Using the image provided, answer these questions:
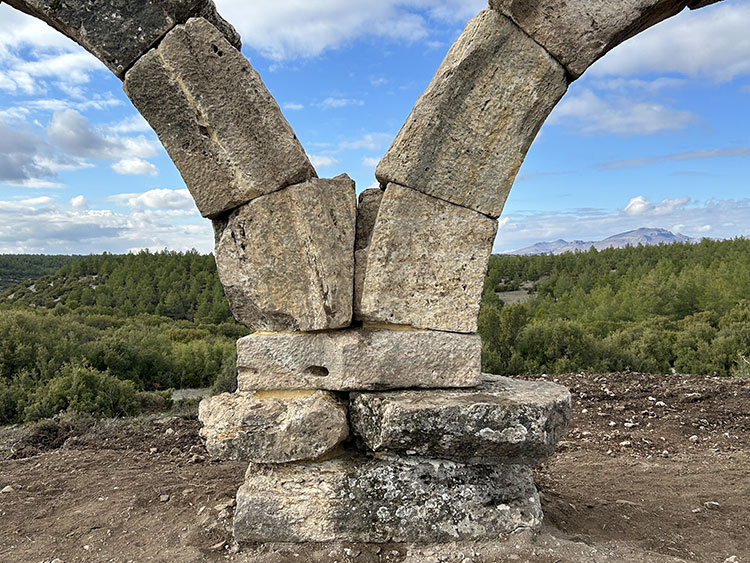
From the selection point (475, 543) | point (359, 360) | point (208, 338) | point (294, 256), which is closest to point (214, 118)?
point (294, 256)

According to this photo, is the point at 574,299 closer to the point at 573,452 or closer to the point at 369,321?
the point at 573,452

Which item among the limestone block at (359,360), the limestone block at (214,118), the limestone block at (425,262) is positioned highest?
the limestone block at (214,118)

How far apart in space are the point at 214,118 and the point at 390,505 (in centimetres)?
245

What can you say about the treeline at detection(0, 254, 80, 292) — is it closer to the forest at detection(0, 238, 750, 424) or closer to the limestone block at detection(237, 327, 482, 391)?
the forest at detection(0, 238, 750, 424)

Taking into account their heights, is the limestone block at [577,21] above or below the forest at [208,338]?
above

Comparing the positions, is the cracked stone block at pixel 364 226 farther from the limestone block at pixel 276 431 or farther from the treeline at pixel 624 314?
the treeline at pixel 624 314

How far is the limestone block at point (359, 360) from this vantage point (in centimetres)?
338

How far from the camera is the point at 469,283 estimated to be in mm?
3447

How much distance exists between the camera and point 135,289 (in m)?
26.9

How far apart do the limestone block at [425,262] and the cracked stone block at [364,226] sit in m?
0.08

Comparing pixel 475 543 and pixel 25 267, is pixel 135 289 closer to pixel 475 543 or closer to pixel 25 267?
pixel 475 543

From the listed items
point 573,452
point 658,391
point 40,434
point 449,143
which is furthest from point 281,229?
point 658,391

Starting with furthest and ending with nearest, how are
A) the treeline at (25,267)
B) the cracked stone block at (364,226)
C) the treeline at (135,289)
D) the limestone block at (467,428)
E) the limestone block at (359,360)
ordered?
the treeline at (25,267), the treeline at (135,289), the cracked stone block at (364,226), the limestone block at (359,360), the limestone block at (467,428)

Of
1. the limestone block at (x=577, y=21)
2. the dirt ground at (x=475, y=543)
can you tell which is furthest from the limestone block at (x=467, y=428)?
the limestone block at (x=577, y=21)
